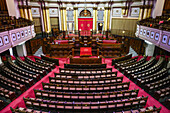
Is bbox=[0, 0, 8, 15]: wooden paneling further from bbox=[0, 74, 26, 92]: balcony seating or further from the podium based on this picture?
the podium

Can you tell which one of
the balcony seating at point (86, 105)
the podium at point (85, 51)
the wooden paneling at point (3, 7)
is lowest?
the balcony seating at point (86, 105)

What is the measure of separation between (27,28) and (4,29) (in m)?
4.12

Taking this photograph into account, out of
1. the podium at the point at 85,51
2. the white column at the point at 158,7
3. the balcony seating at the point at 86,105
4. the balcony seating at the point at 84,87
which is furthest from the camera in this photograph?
the white column at the point at 158,7

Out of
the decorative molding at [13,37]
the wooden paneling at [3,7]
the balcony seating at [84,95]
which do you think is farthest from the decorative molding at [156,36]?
the wooden paneling at [3,7]

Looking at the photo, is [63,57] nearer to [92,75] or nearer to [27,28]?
[27,28]

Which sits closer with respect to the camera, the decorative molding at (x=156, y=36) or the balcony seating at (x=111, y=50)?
the decorative molding at (x=156, y=36)

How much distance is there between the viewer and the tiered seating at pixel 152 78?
8.45m

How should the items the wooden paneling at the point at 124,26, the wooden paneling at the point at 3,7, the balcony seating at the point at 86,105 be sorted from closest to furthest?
the balcony seating at the point at 86,105 → the wooden paneling at the point at 3,7 → the wooden paneling at the point at 124,26

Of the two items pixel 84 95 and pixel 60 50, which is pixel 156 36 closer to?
pixel 84 95

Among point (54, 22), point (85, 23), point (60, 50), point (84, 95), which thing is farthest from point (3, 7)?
point (84, 95)

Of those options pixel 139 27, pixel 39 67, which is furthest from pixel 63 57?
pixel 139 27

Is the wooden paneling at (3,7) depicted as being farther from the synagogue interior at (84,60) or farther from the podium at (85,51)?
the podium at (85,51)

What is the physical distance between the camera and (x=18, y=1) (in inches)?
728

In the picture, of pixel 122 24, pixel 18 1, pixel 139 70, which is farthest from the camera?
pixel 122 24
